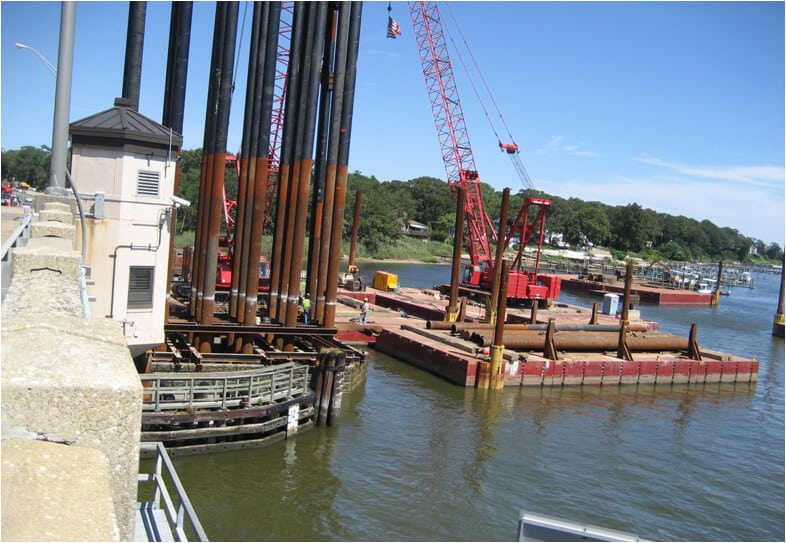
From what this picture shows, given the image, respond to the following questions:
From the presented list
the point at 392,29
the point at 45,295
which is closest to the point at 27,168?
the point at 392,29

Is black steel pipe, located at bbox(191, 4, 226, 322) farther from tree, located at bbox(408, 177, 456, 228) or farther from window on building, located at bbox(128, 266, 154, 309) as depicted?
tree, located at bbox(408, 177, 456, 228)

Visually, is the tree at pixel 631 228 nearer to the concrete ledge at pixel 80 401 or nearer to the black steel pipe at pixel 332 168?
the black steel pipe at pixel 332 168

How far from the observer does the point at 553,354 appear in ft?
109

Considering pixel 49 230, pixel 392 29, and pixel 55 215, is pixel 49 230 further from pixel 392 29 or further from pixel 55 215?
pixel 392 29

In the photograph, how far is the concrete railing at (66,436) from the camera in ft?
10.9

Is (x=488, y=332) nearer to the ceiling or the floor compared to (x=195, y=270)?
nearer to the floor

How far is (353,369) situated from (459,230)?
18.1 m

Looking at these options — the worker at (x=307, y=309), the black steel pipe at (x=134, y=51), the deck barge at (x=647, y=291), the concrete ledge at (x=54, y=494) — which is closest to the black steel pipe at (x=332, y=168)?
the worker at (x=307, y=309)

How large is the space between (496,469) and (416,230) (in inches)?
5601

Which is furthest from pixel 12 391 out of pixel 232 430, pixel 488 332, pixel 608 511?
pixel 488 332

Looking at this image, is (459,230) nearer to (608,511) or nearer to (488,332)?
(488,332)

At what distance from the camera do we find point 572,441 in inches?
967

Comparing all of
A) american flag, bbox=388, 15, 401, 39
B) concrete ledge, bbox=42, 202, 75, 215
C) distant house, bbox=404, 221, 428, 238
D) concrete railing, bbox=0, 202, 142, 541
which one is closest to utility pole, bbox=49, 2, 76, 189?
concrete ledge, bbox=42, 202, 75, 215

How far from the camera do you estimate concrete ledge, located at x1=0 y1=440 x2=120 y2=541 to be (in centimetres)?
319
